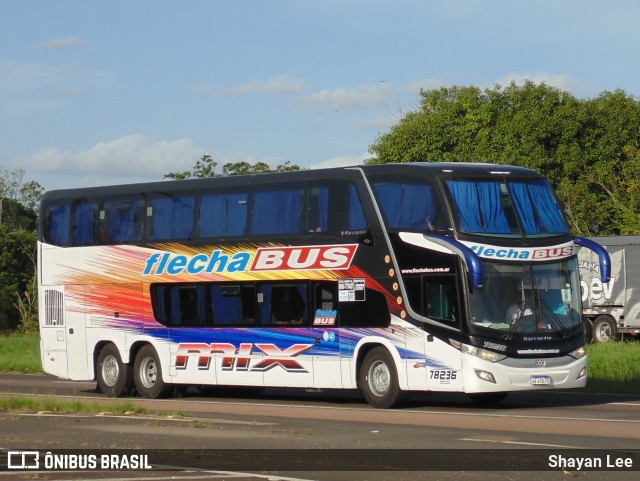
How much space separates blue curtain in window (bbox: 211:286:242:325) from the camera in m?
24.9

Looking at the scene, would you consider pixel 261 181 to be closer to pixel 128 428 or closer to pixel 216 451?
pixel 128 428

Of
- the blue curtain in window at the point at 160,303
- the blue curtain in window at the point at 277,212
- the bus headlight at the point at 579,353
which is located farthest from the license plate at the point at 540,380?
the blue curtain in window at the point at 160,303

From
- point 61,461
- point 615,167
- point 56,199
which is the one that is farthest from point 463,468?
point 615,167

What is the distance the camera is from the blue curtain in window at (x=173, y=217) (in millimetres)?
25641

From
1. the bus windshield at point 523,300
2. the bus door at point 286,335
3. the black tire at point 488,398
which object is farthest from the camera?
the bus door at point 286,335

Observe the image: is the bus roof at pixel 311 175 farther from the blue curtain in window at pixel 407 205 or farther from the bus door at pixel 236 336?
the bus door at pixel 236 336

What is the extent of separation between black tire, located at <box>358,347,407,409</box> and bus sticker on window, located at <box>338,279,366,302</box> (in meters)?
0.94

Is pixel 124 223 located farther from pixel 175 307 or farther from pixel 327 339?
pixel 327 339

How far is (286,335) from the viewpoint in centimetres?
2395

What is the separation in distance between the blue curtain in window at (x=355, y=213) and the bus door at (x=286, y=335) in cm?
162

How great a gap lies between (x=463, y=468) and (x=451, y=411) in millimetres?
8681

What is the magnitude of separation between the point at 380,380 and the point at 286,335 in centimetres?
227

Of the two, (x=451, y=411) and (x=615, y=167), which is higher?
(x=615, y=167)

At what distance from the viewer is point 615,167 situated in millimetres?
59875
